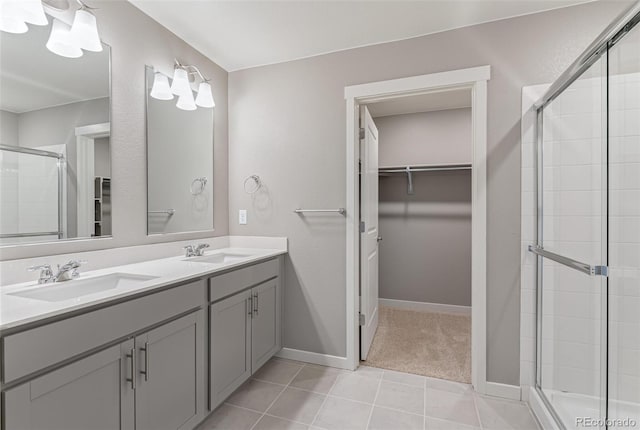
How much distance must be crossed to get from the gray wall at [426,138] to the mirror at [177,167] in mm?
2170

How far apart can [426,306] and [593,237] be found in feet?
8.16

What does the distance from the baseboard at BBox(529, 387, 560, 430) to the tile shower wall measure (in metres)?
0.08

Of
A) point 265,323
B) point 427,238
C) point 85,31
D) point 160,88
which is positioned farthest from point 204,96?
point 427,238

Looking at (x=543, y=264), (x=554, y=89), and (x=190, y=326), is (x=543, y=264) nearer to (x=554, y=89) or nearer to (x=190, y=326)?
(x=554, y=89)

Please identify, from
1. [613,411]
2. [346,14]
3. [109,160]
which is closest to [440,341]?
[613,411]

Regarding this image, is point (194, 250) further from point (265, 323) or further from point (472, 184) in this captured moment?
point (472, 184)

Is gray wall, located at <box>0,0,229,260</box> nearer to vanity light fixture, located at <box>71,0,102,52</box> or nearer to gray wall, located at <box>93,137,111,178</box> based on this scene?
gray wall, located at <box>93,137,111,178</box>

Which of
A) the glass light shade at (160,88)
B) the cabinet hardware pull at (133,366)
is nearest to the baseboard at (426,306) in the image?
the cabinet hardware pull at (133,366)

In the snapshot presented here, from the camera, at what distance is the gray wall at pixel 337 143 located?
1962 millimetres

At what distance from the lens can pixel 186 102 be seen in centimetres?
223

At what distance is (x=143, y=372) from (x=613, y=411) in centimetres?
201

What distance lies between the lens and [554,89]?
65.4 inches

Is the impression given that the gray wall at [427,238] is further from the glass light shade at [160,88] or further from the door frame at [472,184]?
the glass light shade at [160,88]

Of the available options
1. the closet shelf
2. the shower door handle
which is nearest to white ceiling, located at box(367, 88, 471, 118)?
the closet shelf
